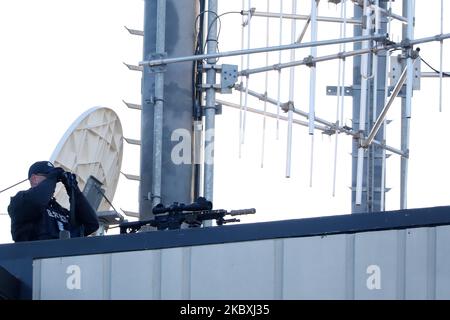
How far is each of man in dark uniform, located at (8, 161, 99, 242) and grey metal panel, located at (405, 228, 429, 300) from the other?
13.9 ft

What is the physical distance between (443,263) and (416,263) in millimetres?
227

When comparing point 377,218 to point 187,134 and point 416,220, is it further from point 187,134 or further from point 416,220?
point 187,134

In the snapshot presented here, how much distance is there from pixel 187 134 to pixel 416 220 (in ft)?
20.5

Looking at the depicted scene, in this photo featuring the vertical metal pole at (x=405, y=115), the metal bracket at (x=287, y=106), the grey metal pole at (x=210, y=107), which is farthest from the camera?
the metal bracket at (x=287, y=106)

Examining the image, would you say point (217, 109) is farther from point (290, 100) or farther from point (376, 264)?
point (376, 264)

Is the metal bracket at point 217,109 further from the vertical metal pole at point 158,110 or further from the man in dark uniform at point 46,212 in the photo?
the man in dark uniform at point 46,212

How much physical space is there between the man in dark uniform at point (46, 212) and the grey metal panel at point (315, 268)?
340cm

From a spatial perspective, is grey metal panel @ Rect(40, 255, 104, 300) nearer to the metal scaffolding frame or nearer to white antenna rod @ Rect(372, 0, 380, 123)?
the metal scaffolding frame

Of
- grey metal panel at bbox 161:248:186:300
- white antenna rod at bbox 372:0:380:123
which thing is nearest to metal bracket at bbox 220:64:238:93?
white antenna rod at bbox 372:0:380:123

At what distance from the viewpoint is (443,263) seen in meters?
12.3

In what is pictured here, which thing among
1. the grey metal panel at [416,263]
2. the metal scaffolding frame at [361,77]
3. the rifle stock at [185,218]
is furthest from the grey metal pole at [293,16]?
the grey metal panel at [416,263]

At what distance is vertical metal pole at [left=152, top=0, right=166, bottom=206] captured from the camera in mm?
18141

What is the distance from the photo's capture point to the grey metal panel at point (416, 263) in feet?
40.7

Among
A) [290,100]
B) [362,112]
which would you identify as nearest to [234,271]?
[362,112]
